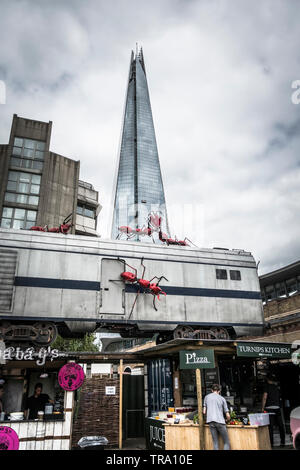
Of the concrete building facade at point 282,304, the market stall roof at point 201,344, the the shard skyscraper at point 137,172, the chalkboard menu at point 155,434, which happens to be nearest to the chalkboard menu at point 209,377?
the market stall roof at point 201,344

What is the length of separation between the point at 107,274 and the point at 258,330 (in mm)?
6765

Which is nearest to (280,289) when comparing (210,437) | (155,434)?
(155,434)

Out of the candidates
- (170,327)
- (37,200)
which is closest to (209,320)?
(170,327)

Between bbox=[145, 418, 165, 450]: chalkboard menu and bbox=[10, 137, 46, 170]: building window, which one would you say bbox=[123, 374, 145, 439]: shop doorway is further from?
bbox=[10, 137, 46, 170]: building window

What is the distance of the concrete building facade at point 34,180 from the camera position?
3341 cm

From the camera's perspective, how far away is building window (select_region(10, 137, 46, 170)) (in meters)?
35.1

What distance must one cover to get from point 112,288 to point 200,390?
5.56 m

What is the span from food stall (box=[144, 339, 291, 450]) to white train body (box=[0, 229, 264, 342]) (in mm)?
1688

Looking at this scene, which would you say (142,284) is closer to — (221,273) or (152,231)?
(221,273)

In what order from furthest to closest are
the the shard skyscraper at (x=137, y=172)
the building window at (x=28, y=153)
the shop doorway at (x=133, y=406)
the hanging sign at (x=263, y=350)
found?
the the shard skyscraper at (x=137, y=172)
the building window at (x=28, y=153)
the shop doorway at (x=133, y=406)
the hanging sign at (x=263, y=350)

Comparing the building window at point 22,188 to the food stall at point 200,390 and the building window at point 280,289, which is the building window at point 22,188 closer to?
the building window at point 280,289
